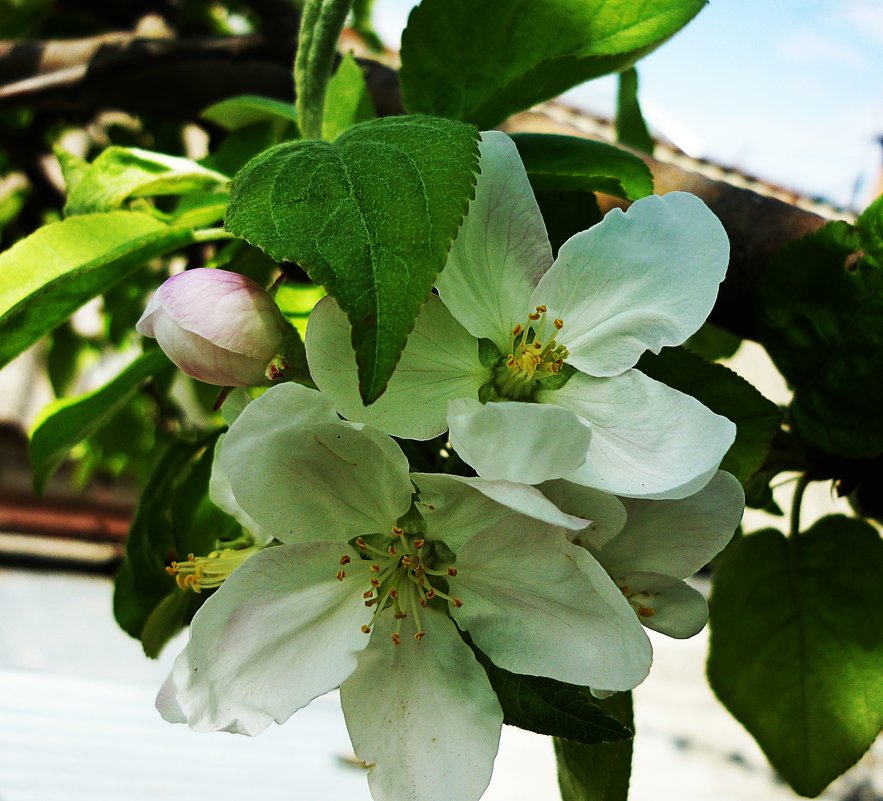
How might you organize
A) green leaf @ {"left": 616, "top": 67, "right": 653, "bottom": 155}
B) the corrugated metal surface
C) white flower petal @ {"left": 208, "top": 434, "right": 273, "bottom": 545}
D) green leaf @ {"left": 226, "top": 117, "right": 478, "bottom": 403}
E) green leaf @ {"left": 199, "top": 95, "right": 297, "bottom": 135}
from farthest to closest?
the corrugated metal surface, green leaf @ {"left": 616, "top": 67, "right": 653, "bottom": 155}, green leaf @ {"left": 199, "top": 95, "right": 297, "bottom": 135}, white flower petal @ {"left": 208, "top": 434, "right": 273, "bottom": 545}, green leaf @ {"left": 226, "top": 117, "right": 478, "bottom": 403}

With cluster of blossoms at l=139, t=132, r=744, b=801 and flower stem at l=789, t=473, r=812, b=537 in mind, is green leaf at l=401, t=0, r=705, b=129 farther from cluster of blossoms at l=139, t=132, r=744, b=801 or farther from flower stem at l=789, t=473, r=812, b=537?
flower stem at l=789, t=473, r=812, b=537

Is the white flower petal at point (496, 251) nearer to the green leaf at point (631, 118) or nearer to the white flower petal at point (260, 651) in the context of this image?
the white flower petal at point (260, 651)

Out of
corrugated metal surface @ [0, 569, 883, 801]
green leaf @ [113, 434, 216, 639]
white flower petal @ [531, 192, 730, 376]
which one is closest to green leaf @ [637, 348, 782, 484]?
white flower petal @ [531, 192, 730, 376]

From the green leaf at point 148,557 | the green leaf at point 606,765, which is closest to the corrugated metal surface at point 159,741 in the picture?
the green leaf at point 148,557

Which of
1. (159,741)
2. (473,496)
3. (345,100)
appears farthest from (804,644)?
(159,741)

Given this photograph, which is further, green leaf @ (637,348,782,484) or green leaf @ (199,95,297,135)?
green leaf @ (199,95,297,135)

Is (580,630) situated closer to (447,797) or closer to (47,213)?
(447,797)

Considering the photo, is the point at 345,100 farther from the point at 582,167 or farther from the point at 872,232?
the point at 872,232
